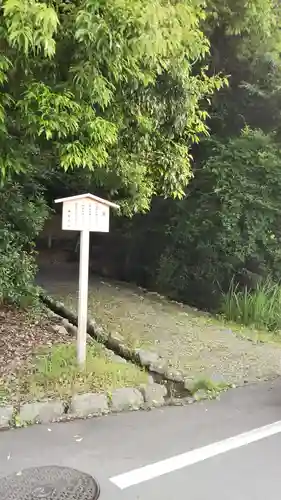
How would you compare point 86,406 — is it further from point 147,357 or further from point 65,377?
point 147,357

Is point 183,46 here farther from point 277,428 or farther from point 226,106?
point 226,106

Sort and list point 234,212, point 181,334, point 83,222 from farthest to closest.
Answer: point 234,212 < point 181,334 < point 83,222

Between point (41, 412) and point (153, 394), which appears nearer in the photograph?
point (41, 412)

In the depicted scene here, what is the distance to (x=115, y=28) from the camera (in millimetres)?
4078

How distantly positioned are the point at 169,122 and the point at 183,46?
141 centimetres

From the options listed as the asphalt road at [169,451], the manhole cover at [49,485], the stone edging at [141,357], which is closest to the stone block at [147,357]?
the stone edging at [141,357]

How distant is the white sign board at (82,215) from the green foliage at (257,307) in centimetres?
475

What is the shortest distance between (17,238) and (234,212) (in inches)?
162

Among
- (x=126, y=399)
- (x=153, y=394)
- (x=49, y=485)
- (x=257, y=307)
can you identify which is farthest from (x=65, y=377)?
(x=257, y=307)

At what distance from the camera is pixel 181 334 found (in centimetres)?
758

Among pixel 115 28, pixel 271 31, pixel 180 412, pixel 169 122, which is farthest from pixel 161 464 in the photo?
pixel 271 31

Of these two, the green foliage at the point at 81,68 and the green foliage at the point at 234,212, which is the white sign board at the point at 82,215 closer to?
the green foliage at the point at 81,68

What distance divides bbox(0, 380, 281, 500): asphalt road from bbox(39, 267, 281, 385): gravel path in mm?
1099

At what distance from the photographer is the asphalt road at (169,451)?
354 cm
